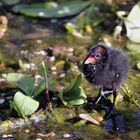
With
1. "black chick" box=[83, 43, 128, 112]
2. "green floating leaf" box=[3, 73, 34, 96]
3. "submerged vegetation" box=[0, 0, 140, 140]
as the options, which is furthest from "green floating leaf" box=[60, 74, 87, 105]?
"green floating leaf" box=[3, 73, 34, 96]

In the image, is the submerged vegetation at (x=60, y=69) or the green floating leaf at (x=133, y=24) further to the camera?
the green floating leaf at (x=133, y=24)

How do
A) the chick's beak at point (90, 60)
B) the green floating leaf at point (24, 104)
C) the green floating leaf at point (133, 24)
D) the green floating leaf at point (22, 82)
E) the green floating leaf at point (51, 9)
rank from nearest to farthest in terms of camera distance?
the green floating leaf at point (24, 104)
the chick's beak at point (90, 60)
the green floating leaf at point (22, 82)
the green floating leaf at point (133, 24)
the green floating leaf at point (51, 9)

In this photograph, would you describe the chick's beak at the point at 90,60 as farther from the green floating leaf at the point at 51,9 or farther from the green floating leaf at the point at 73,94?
the green floating leaf at the point at 51,9

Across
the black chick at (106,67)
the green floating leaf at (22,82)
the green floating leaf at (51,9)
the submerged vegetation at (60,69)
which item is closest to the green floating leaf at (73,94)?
the submerged vegetation at (60,69)

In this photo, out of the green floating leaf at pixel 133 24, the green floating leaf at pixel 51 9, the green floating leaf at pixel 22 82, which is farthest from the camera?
the green floating leaf at pixel 51 9

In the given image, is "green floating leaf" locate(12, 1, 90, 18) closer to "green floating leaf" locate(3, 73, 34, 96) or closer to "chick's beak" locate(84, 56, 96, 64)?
"green floating leaf" locate(3, 73, 34, 96)

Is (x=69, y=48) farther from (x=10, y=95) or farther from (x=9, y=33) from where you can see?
(x=10, y=95)

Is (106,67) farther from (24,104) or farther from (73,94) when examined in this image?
(24,104)
